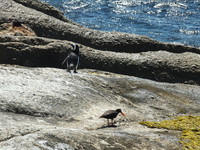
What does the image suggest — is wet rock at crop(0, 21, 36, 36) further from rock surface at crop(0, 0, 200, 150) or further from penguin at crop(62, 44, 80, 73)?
penguin at crop(62, 44, 80, 73)

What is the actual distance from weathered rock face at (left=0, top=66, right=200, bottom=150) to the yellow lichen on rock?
1.54ft

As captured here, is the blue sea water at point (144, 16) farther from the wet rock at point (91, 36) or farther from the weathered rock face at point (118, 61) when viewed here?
the weathered rock face at point (118, 61)

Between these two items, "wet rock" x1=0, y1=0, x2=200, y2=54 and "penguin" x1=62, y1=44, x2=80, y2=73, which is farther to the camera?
"wet rock" x1=0, y1=0, x2=200, y2=54

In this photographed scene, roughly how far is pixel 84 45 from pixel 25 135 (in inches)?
794

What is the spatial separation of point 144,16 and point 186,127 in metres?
53.3

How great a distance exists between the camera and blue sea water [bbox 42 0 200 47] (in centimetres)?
6244

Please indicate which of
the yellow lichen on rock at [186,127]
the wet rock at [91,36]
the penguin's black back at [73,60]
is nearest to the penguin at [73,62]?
the penguin's black back at [73,60]

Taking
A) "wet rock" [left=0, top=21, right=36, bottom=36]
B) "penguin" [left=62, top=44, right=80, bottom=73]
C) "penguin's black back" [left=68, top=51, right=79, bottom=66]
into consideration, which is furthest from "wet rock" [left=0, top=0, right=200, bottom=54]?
"penguin's black back" [left=68, top=51, right=79, bottom=66]

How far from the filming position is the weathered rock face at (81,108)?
16255 mm

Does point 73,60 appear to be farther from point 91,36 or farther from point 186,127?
point 186,127

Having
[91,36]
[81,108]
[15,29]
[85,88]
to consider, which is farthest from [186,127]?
[15,29]

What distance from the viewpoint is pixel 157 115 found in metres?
23.9

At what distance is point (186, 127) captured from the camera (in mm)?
21891

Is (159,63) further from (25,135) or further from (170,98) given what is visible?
(25,135)
